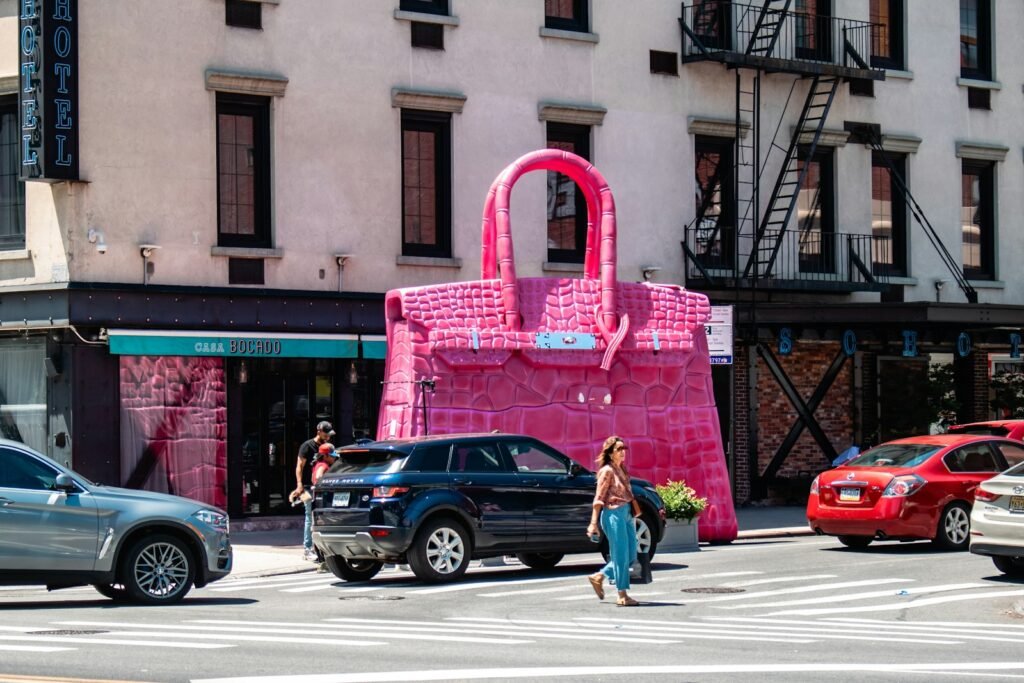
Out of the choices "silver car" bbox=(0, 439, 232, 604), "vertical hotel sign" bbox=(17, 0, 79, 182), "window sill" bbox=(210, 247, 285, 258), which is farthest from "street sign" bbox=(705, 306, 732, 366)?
"silver car" bbox=(0, 439, 232, 604)

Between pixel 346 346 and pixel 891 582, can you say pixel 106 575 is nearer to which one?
pixel 891 582

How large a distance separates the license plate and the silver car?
863 cm

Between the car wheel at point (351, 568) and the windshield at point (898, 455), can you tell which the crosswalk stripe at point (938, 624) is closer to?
the car wheel at point (351, 568)

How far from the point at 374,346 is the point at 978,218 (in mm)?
14781

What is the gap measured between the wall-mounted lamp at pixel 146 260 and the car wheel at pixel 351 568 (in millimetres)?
7346

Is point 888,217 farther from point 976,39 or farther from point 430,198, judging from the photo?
point 430,198

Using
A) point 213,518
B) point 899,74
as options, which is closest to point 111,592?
point 213,518

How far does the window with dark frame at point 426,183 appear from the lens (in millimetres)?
28078

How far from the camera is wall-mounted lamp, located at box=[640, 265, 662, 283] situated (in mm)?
30391

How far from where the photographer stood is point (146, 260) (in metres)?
25.1

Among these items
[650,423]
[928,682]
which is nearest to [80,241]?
[650,423]

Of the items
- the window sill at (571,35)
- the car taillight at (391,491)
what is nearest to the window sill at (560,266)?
the window sill at (571,35)

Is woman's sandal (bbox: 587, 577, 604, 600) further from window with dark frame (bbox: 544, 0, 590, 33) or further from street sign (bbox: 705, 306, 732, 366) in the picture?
window with dark frame (bbox: 544, 0, 590, 33)

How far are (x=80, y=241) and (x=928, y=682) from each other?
16.8 metres
